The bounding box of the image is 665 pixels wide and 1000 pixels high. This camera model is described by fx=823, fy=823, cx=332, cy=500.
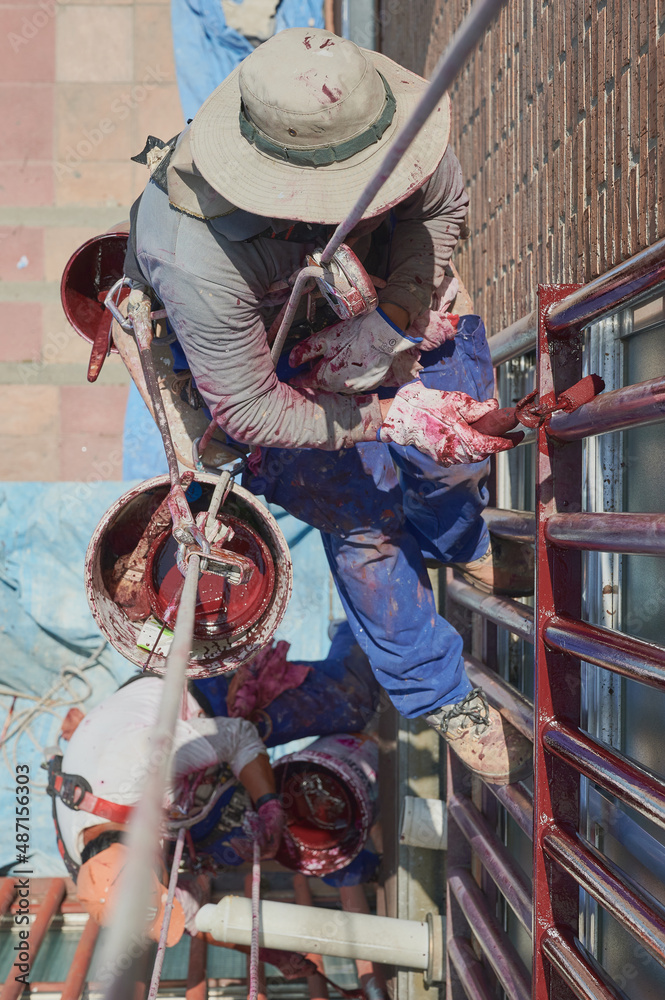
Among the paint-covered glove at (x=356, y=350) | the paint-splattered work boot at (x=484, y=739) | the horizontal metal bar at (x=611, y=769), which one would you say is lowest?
the paint-splattered work boot at (x=484, y=739)

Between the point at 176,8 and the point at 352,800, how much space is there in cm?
543

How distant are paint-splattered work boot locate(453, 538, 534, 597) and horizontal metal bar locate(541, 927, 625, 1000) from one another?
1038mm

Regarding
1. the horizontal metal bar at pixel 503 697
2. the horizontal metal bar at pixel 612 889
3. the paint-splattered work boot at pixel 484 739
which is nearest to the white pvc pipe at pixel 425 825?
the horizontal metal bar at pixel 503 697

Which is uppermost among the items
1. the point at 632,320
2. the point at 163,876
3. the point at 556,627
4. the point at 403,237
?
the point at 403,237

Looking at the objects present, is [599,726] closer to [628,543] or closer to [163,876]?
[628,543]

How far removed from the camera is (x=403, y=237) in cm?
211

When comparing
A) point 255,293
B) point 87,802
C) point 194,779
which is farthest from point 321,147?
point 87,802

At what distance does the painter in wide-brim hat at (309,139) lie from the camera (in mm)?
1623

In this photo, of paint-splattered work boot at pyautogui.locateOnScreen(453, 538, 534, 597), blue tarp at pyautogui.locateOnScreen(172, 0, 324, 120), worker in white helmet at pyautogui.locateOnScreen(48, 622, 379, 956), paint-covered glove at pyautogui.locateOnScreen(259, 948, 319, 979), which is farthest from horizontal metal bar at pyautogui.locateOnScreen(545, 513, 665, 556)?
blue tarp at pyautogui.locateOnScreen(172, 0, 324, 120)

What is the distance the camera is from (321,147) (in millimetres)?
1664

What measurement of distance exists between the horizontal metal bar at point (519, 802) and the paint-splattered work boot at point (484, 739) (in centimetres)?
3

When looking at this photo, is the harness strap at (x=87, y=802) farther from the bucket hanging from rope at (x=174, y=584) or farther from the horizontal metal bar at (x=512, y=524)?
the horizontal metal bar at (x=512, y=524)

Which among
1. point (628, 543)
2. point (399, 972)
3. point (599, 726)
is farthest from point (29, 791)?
point (628, 543)

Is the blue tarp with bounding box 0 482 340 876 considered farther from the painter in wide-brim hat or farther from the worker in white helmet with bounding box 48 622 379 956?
the painter in wide-brim hat
